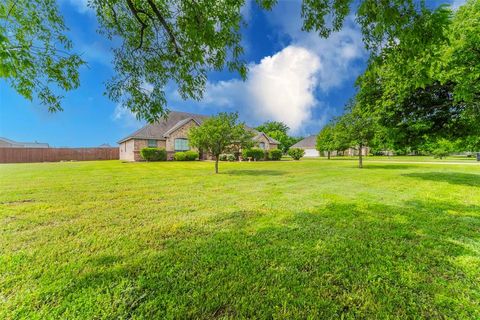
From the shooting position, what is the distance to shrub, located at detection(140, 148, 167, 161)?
78.8ft

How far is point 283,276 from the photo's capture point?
256cm

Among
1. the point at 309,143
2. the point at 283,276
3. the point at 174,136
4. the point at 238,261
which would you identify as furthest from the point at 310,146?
the point at 283,276

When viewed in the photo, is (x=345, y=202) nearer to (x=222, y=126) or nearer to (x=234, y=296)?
(x=234, y=296)

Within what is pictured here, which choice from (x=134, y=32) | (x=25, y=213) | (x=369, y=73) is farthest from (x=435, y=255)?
(x=25, y=213)

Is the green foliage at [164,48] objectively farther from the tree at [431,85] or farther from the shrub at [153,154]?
the shrub at [153,154]

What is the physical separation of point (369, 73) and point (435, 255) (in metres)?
3.01

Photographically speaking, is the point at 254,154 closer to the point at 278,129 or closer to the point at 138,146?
the point at 138,146

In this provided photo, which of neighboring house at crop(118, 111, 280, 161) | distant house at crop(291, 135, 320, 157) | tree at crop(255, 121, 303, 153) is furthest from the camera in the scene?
tree at crop(255, 121, 303, 153)

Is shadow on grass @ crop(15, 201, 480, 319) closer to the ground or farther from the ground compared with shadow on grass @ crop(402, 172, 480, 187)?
closer to the ground

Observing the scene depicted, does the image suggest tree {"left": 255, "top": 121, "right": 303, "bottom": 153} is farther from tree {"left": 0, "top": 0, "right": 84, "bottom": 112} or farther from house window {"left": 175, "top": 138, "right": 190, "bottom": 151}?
tree {"left": 0, "top": 0, "right": 84, "bottom": 112}

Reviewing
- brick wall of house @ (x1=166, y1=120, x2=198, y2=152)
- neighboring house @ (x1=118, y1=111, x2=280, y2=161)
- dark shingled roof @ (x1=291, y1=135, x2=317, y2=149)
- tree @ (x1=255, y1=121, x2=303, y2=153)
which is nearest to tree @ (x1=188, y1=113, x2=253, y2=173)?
neighboring house @ (x1=118, y1=111, x2=280, y2=161)

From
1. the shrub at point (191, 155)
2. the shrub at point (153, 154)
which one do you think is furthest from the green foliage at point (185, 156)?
the shrub at point (153, 154)

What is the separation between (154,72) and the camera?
459cm

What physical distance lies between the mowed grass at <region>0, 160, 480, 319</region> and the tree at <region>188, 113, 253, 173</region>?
7698 millimetres
